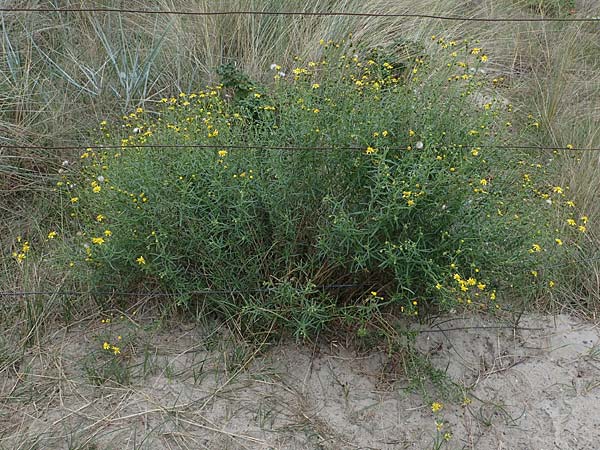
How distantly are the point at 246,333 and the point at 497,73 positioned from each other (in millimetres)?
3053

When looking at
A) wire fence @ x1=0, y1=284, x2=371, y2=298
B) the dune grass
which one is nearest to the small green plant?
wire fence @ x1=0, y1=284, x2=371, y2=298

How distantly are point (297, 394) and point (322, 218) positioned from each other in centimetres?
75

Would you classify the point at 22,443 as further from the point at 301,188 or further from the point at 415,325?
the point at 415,325

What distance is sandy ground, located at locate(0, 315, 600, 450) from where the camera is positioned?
2.65 meters

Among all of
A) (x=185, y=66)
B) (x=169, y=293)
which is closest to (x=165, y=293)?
(x=169, y=293)

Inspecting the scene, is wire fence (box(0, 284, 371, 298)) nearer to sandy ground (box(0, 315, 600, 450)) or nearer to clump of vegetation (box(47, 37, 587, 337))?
clump of vegetation (box(47, 37, 587, 337))

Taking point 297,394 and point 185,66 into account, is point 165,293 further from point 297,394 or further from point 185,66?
point 185,66

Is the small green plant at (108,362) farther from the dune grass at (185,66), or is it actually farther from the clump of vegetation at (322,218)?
the dune grass at (185,66)

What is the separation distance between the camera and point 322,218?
2902 mm

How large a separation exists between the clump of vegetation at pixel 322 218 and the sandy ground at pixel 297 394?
0.19 metres

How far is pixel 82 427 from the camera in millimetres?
2623

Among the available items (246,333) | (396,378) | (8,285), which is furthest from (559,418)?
(8,285)

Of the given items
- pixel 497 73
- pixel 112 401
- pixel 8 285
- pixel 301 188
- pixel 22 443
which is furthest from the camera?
pixel 497 73

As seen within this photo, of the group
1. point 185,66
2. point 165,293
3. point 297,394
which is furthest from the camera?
point 185,66
